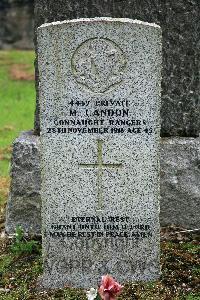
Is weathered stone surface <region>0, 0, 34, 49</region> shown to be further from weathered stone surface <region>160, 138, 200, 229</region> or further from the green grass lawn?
weathered stone surface <region>160, 138, 200, 229</region>

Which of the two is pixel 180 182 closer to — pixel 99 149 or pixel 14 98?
pixel 99 149

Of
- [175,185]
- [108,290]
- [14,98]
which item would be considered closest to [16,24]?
[14,98]

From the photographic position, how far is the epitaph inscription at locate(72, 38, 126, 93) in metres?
4.34

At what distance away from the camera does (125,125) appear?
4.44m

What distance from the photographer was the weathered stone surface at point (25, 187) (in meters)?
5.64

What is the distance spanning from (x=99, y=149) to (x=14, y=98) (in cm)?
935

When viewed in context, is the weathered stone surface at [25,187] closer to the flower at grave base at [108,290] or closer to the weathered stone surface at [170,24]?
the weathered stone surface at [170,24]

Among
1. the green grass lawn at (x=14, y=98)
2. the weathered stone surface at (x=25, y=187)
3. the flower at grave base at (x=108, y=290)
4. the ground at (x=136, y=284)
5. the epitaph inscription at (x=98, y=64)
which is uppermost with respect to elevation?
the epitaph inscription at (x=98, y=64)

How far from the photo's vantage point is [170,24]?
5.57 metres

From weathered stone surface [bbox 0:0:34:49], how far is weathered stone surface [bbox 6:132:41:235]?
16.1 meters

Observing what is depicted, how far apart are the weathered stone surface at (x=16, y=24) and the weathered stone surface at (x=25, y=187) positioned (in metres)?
16.1

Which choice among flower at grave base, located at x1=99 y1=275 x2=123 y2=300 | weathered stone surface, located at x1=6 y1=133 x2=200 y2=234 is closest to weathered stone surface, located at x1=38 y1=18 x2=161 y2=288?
weathered stone surface, located at x1=6 y1=133 x2=200 y2=234

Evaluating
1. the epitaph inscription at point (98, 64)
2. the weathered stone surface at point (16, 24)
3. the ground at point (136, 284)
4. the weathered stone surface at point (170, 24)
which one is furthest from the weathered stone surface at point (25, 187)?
the weathered stone surface at point (16, 24)

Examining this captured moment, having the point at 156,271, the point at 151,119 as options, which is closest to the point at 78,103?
the point at 151,119
